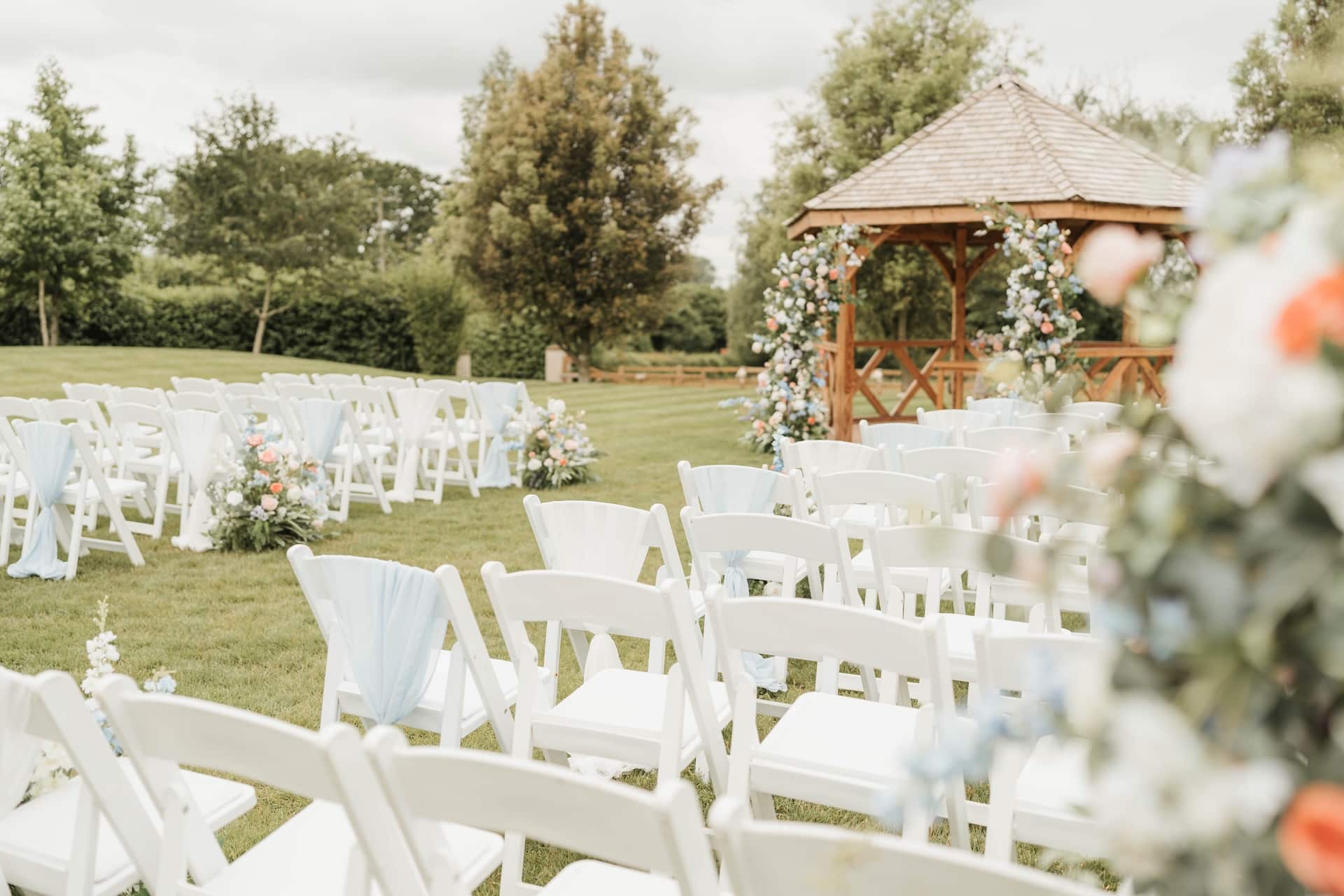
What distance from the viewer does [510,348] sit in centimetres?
2778

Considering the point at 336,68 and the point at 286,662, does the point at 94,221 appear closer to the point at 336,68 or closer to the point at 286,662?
the point at 336,68

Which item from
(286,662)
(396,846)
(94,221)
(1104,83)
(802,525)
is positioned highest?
(1104,83)

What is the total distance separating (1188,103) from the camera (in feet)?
102

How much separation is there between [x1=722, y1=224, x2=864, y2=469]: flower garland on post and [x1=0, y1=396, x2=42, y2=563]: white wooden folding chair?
6.76 m

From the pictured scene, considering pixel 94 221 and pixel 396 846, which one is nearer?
pixel 396 846

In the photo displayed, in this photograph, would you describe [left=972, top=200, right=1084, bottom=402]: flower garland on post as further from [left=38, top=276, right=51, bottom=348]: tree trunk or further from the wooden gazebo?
[left=38, top=276, right=51, bottom=348]: tree trunk

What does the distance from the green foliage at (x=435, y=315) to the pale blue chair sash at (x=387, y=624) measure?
23979 millimetres

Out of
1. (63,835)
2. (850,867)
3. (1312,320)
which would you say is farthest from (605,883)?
(1312,320)

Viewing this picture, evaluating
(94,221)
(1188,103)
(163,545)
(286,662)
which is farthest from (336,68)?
(286,662)

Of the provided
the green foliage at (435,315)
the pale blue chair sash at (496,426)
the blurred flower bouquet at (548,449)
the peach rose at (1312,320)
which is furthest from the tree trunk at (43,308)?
the peach rose at (1312,320)

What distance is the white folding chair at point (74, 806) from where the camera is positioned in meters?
2.05

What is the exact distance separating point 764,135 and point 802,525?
26.7m

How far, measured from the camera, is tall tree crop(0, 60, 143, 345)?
22.6 metres

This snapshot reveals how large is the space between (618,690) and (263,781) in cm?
148
